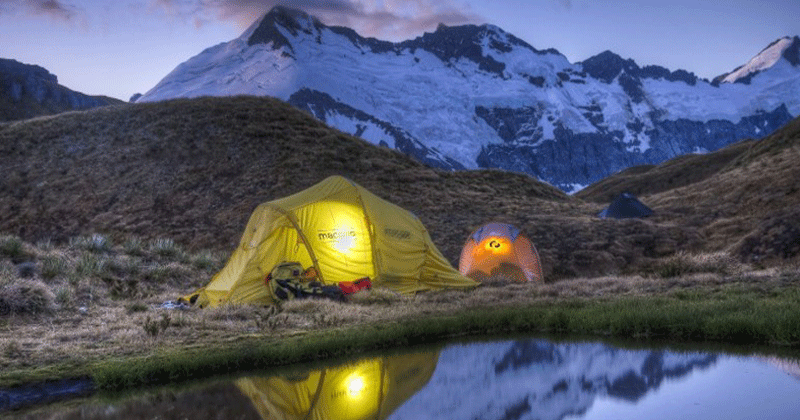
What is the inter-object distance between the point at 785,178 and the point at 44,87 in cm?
19401

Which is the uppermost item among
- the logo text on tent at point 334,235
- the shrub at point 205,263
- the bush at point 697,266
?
the logo text on tent at point 334,235

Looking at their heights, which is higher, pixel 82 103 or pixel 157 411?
pixel 82 103

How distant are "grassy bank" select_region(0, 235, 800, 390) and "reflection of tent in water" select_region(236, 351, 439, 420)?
1.04 meters

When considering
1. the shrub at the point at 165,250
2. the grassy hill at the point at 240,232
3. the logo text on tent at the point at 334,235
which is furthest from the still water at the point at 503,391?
the shrub at the point at 165,250

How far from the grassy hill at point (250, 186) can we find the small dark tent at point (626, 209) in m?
1.10

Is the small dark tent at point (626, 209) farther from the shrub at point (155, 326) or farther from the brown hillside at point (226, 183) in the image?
the shrub at point (155, 326)

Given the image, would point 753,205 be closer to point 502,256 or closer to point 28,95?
point 502,256

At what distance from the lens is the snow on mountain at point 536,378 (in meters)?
9.62

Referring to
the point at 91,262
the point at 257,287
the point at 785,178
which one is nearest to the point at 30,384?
the point at 257,287

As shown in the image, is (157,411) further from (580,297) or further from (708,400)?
(580,297)

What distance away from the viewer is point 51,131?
52.9m

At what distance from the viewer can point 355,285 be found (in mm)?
20609

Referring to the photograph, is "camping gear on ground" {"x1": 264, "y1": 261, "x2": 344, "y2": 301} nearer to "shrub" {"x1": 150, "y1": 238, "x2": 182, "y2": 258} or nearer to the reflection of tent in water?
the reflection of tent in water

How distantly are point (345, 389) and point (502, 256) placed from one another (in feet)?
51.1
